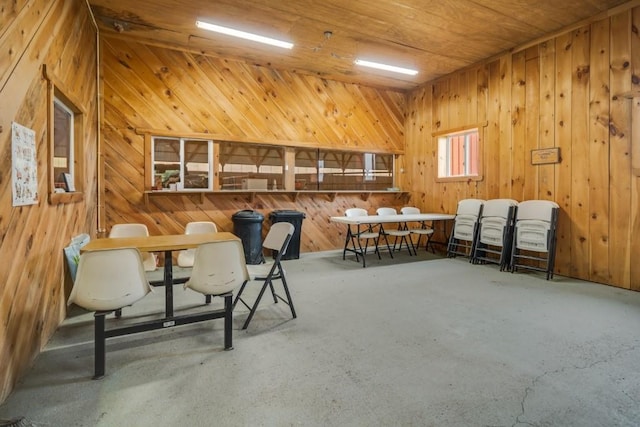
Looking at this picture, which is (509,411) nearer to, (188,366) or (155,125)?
(188,366)

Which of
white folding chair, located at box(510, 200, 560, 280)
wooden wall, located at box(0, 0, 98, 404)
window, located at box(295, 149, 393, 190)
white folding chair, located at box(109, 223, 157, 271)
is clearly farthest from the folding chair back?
white folding chair, located at box(510, 200, 560, 280)

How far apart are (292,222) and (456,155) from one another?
3795mm

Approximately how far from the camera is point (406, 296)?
377 cm

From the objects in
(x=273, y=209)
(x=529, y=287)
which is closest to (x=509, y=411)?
(x=529, y=287)

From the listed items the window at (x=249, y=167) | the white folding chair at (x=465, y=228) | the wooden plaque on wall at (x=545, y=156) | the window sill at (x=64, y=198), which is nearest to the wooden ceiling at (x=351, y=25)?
the window at (x=249, y=167)

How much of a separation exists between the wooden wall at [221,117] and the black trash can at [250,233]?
37 cm

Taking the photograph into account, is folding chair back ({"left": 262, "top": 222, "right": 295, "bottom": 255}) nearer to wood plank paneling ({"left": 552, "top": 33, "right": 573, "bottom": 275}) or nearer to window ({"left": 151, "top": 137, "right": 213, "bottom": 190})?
window ({"left": 151, "top": 137, "right": 213, "bottom": 190})

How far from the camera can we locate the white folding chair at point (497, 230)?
510 cm

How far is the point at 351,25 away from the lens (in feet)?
14.9

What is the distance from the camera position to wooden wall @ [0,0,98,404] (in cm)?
194

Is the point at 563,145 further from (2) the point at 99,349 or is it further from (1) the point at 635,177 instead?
(2) the point at 99,349

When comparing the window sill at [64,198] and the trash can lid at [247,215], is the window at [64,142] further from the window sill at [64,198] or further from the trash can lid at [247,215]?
the trash can lid at [247,215]

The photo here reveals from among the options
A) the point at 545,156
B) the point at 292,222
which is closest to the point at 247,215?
the point at 292,222

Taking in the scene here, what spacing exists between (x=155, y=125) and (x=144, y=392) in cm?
428
